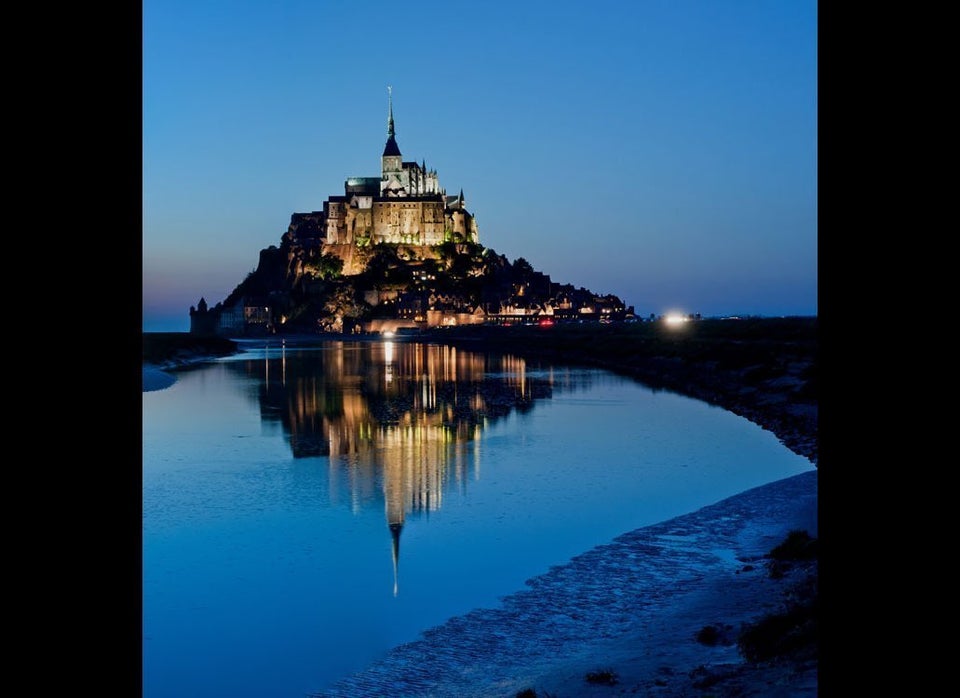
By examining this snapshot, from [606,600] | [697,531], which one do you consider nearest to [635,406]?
[697,531]

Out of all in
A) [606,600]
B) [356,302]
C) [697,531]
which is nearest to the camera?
[606,600]

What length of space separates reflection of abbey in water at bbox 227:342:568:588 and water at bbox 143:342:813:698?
8 cm

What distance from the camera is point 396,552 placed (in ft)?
27.1

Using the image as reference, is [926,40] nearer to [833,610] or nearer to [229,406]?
[833,610]

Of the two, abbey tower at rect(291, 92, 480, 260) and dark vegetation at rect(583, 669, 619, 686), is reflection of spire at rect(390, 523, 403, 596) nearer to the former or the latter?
dark vegetation at rect(583, 669, 619, 686)

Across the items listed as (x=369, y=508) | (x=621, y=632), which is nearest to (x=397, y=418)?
(x=369, y=508)

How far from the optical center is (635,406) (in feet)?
75.8

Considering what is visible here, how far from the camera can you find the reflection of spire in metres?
7.22

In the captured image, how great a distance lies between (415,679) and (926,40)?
458 centimetres

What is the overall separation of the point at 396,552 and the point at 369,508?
82.8 inches

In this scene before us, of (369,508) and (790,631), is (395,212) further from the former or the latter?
(790,631)

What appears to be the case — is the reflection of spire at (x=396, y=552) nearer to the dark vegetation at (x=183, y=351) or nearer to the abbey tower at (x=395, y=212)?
the dark vegetation at (x=183, y=351)

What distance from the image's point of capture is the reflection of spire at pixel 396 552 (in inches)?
284

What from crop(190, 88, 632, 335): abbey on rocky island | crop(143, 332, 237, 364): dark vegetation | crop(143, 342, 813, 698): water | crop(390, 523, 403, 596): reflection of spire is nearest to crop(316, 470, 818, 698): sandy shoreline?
crop(143, 342, 813, 698): water
